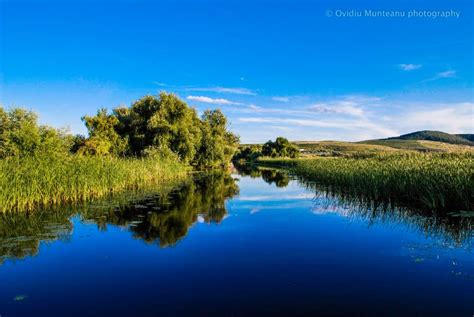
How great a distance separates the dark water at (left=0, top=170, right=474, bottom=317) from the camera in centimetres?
548

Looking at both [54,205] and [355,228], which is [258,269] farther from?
[54,205]

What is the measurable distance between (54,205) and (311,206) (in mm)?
11344

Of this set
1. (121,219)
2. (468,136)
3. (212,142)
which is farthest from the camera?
(468,136)

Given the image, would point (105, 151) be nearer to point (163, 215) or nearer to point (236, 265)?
point (163, 215)

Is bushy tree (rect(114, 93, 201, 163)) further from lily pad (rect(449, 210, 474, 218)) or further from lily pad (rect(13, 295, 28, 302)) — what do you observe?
lily pad (rect(13, 295, 28, 302))

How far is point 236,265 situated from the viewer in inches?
293

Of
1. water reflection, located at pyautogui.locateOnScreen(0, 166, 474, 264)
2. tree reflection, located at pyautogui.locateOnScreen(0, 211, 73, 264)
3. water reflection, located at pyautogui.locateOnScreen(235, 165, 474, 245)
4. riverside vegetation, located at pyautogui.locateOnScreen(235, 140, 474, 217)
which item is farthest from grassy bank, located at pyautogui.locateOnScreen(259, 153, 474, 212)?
tree reflection, located at pyautogui.locateOnScreen(0, 211, 73, 264)

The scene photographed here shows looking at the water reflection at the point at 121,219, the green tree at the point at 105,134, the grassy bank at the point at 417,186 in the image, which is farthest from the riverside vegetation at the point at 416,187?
the green tree at the point at 105,134

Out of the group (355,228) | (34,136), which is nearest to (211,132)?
(34,136)

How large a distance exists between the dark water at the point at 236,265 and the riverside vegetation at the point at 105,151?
2.29 meters

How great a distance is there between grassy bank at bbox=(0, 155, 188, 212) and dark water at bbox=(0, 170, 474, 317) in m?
1.38

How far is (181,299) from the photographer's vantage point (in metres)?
5.72

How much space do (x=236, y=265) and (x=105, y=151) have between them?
1127 inches

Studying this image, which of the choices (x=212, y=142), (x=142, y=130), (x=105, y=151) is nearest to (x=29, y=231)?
(x=105, y=151)
